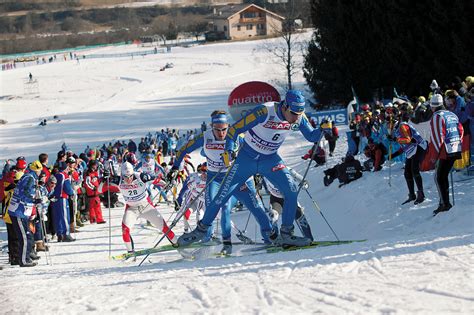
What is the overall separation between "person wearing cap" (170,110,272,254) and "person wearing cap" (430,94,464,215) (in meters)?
2.81

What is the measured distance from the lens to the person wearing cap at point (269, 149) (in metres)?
9.85

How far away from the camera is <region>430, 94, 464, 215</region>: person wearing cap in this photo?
11.0 m

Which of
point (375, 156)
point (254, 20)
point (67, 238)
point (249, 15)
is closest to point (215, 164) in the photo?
point (67, 238)

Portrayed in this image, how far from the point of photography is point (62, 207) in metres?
15.7

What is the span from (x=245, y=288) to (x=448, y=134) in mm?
5081

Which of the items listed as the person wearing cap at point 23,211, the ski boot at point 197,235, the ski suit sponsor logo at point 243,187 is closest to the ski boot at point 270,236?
the ski suit sponsor logo at point 243,187

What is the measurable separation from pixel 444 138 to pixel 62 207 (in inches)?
337

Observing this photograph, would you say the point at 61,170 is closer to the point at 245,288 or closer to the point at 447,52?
the point at 245,288

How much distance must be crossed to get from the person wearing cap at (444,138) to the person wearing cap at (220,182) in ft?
9.22

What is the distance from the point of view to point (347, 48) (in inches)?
1399

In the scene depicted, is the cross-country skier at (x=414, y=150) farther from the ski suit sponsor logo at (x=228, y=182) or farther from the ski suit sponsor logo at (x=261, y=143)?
→ the ski suit sponsor logo at (x=228, y=182)

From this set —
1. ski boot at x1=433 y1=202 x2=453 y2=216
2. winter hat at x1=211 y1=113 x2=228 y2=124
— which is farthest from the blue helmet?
ski boot at x1=433 y1=202 x2=453 y2=216

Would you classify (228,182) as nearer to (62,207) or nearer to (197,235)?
(197,235)

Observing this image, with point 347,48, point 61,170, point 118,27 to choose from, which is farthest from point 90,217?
point 118,27
